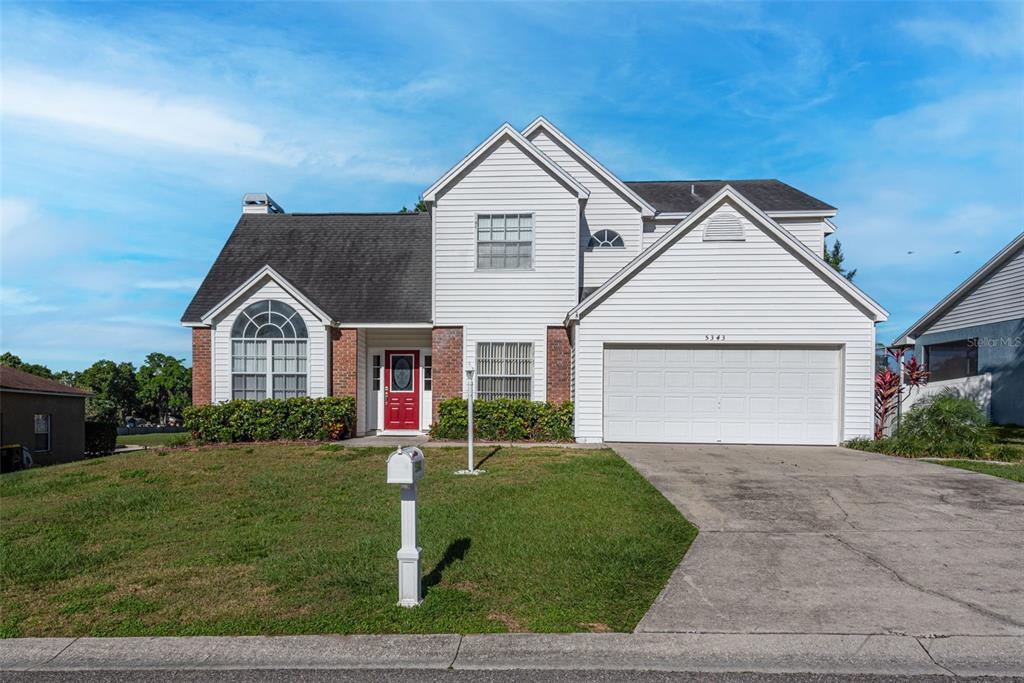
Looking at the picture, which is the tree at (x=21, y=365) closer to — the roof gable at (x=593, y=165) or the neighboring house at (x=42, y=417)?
the neighboring house at (x=42, y=417)

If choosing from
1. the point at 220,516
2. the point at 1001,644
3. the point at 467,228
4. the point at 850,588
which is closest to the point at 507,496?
the point at 220,516

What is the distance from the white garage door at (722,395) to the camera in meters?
15.1

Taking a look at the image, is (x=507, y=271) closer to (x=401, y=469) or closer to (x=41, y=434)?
(x=401, y=469)

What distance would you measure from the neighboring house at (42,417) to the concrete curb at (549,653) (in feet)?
76.4

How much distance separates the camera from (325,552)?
6.96m

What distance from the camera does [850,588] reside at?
608 cm

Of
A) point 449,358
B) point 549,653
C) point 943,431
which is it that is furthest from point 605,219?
point 549,653

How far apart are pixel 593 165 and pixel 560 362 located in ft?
18.3

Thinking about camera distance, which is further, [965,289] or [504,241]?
[965,289]

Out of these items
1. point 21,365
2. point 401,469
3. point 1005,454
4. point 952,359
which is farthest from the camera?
point 21,365

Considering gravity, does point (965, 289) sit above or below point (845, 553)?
above

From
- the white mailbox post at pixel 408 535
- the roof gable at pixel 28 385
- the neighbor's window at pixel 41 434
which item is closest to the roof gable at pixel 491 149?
the white mailbox post at pixel 408 535

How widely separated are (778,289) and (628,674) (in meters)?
12.0

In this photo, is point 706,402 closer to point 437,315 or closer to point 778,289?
point 778,289
